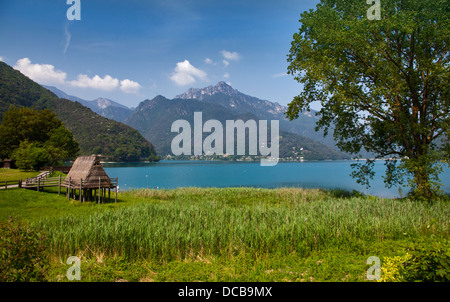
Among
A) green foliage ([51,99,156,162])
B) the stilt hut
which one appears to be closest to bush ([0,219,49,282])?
the stilt hut

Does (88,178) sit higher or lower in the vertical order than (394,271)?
higher

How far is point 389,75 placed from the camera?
16.2 m

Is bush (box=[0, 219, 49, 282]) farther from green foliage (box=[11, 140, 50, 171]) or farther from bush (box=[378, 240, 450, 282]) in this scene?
green foliage (box=[11, 140, 50, 171])

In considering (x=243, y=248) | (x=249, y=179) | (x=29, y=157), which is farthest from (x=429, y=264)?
(x=249, y=179)

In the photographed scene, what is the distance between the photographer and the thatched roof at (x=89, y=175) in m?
20.4

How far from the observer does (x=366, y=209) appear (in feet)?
41.1

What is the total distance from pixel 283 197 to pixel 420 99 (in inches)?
470

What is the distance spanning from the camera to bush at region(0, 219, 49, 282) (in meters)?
4.92

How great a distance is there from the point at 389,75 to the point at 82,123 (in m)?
123

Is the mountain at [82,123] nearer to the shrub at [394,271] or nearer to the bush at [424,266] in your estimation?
the shrub at [394,271]

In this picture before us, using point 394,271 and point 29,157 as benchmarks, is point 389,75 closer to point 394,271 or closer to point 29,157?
point 394,271

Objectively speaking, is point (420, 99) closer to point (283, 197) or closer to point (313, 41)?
point (313, 41)

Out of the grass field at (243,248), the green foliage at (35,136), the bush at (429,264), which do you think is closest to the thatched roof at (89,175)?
the grass field at (243,248)
